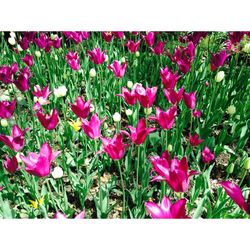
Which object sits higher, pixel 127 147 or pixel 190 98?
pixel 190 98

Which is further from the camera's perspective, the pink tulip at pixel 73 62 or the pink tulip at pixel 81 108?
the pink tulip at pixel 73 62

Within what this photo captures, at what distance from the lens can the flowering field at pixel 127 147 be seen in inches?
57.0

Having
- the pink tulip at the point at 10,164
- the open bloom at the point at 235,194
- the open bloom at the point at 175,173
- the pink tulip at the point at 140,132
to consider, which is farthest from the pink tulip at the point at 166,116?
the pink tulip at the point at 10,164

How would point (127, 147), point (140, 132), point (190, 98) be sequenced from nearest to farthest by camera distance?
1. point (140, 132)
2. point (190, 98)
3. point (127, 147)

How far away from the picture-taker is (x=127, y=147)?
87.5 inches

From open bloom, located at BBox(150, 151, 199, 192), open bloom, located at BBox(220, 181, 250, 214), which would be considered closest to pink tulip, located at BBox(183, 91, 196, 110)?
open bloom, located at BBox(150, 151, 199, 192)

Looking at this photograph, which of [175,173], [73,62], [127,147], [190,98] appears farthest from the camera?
[73,62]

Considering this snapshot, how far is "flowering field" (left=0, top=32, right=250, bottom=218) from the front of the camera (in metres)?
1.45

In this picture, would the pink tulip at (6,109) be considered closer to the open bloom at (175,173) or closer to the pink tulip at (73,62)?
the pink tulip at (73,62)

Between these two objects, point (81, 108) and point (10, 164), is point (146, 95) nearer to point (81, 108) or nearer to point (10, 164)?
point (81, 108)

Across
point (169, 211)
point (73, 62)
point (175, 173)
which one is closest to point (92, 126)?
point (175, 173)

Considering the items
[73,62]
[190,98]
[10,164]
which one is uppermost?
[73,62]
